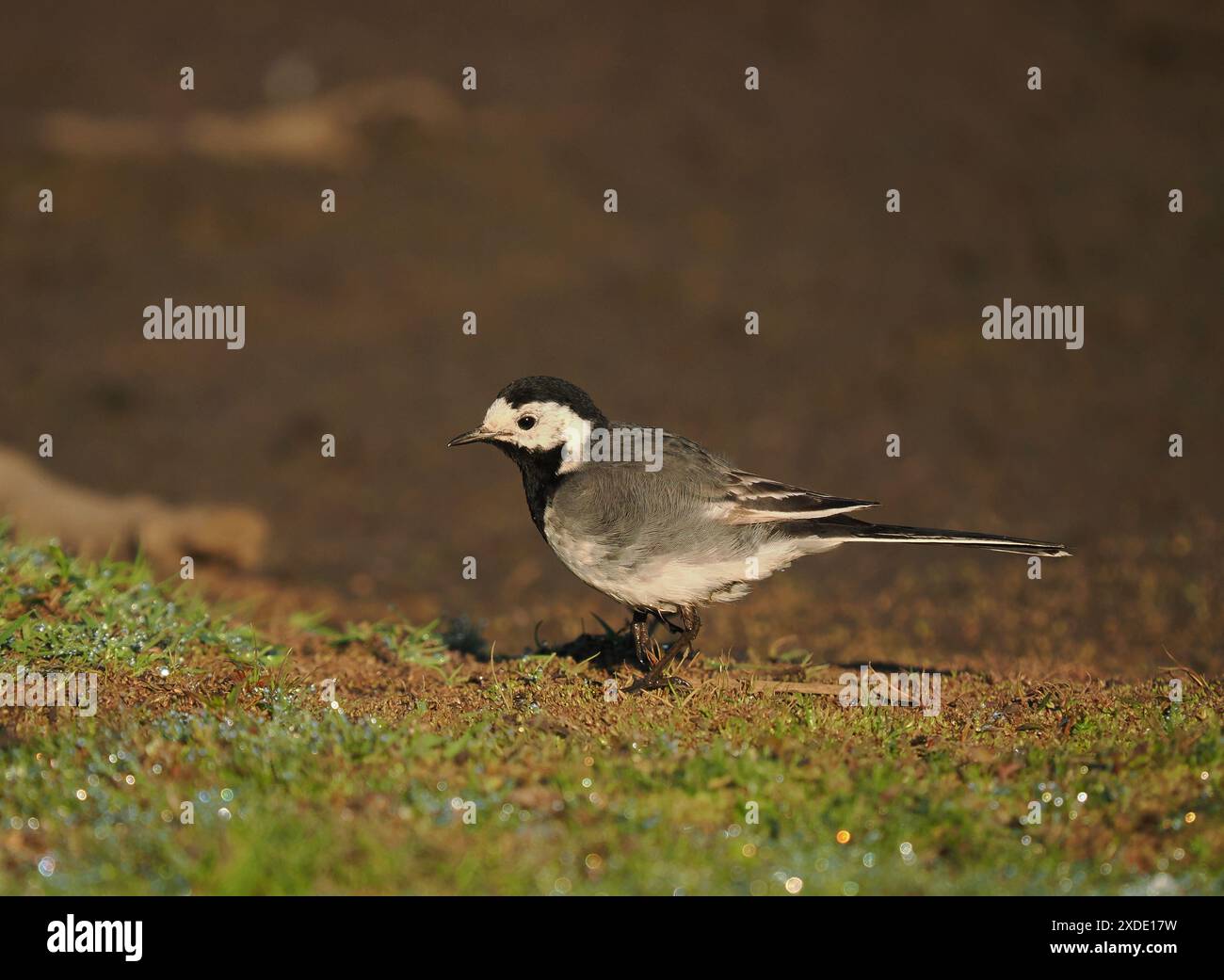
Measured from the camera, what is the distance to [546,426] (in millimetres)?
6582

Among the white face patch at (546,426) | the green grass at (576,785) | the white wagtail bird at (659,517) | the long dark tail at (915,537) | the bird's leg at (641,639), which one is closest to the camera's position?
the green grass at (576,785)

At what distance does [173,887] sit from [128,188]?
1808cm

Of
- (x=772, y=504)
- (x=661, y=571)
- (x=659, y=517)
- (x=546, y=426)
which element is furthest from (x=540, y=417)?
(x=772, y=504)

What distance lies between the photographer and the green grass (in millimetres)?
4234

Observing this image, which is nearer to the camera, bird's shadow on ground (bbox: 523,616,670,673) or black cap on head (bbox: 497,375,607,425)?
black cap on head (bbox: 497,375,607,425)

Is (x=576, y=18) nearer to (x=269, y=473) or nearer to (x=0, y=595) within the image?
(x=269, y=473)

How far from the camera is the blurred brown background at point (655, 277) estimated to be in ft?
39.7

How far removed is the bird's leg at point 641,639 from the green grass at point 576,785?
337mm

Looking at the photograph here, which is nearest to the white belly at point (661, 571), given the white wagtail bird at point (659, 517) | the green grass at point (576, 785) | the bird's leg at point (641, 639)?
the white wagtail bird at point (659, 517)

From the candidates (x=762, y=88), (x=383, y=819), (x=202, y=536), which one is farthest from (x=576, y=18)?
(x=383, y=819)

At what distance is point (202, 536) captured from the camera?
1084 centimetres

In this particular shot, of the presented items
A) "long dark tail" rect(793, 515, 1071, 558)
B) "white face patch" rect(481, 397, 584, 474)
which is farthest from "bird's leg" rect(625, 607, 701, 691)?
"white face patch" rect(481, 397, 584, 474)

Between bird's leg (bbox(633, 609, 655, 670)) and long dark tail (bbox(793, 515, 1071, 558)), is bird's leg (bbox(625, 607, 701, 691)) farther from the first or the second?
long dark tail (bbox(793, 515, 1071, 558))

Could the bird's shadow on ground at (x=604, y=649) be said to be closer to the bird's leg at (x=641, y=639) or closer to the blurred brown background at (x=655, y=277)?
the bird's leg at (x=641, y=639)
